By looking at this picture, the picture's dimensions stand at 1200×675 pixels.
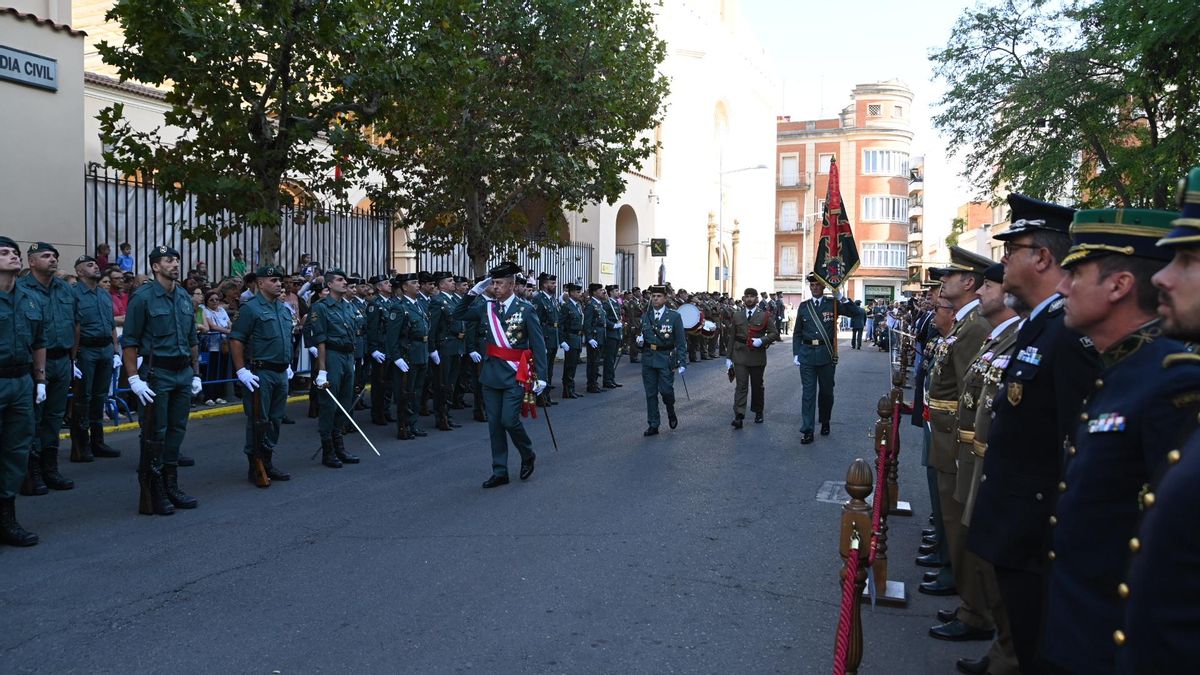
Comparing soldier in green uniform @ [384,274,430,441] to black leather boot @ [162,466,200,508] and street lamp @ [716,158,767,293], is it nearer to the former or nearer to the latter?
black leather boot @ [162,466,200,508]

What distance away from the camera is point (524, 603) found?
562cm

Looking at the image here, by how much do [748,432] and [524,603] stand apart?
809 centimetres

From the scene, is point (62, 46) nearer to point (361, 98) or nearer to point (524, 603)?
point (361, 98)

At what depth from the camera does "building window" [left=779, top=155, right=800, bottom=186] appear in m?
77.1

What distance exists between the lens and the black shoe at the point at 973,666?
467 cm

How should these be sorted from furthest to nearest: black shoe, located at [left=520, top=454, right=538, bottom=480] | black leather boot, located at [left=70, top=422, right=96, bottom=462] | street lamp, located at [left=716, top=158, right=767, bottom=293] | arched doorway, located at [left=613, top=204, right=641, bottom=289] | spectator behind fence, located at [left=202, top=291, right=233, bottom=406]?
street lamp, located at [left=716, top=158, right=767, bottom=293], arched doorway, located at [left=613, top=204, right=641, bottom=289], spectator behind fence, located at [left=202, top=291, right=233, bottom=406], black leather boot, located at [left=70, top=422, right=96, bottom=462], black shoe, located at [left=520, top=454, right=538, bottom=480]

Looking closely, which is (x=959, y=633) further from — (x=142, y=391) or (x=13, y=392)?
(x=13, y=392)

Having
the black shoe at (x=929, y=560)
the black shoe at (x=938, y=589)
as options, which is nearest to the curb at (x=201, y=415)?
the black shoe at (x=929, y=560)

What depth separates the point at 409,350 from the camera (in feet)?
42.7

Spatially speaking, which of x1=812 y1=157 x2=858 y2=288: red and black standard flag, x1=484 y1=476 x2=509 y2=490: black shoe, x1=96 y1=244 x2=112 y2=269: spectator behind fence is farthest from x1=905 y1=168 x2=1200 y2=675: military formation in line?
x1=96 y1=244 x2=112 y2=269: spectator behind fence

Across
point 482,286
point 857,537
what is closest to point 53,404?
point 482,286

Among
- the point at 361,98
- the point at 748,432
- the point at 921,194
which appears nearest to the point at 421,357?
the point at 361,98

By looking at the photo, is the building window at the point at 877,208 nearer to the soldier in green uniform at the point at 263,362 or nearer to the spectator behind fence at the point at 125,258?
the spectator behind fence at the point at 125,258

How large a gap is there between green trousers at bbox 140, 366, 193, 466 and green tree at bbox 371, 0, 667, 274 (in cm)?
1033
